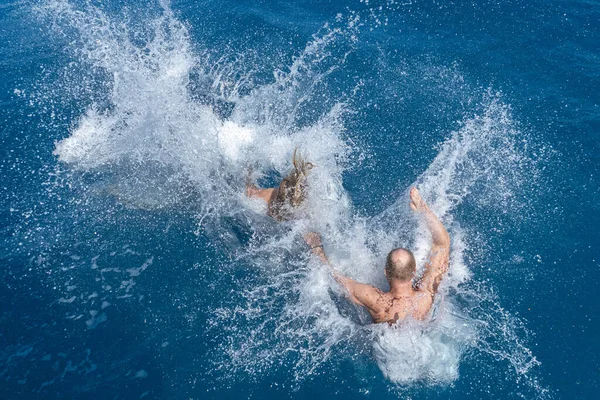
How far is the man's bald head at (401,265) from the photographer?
5.00m

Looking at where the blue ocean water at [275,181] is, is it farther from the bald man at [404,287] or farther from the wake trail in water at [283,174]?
the bald man at [404,287]

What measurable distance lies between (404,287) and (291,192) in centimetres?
202

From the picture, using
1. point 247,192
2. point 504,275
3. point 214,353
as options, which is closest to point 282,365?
point 214,353

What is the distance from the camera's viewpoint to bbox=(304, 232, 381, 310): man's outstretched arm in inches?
212

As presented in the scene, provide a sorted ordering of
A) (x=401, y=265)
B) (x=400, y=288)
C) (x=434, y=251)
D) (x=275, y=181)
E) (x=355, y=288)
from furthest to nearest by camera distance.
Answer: (x=275, y=181), (x=434, y=251), (x=355, y=288), (x=400, y=288), (x=401, y=265)

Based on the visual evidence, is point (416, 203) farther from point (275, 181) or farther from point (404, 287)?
point (275, 181)

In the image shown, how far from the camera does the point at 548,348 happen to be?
558 centimetres

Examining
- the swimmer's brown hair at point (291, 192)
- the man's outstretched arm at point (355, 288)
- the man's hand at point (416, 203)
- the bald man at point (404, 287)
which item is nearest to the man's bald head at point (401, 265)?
the bald man at point (404, 287)

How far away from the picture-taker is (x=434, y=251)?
5863 millimetres

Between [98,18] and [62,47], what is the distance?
123cm

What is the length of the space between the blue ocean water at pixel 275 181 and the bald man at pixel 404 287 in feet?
0.93

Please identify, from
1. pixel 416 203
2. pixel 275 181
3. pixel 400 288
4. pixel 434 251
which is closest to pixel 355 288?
pixel 400 288

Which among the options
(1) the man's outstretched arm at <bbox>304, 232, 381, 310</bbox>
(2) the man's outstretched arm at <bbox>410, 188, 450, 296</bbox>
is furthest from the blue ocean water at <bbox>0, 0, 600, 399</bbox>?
(2) the man's outstretched arm at <bbox>410, 188, 450, 296</bbox>

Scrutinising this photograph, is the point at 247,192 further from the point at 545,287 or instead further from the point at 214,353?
the point at 545,287
